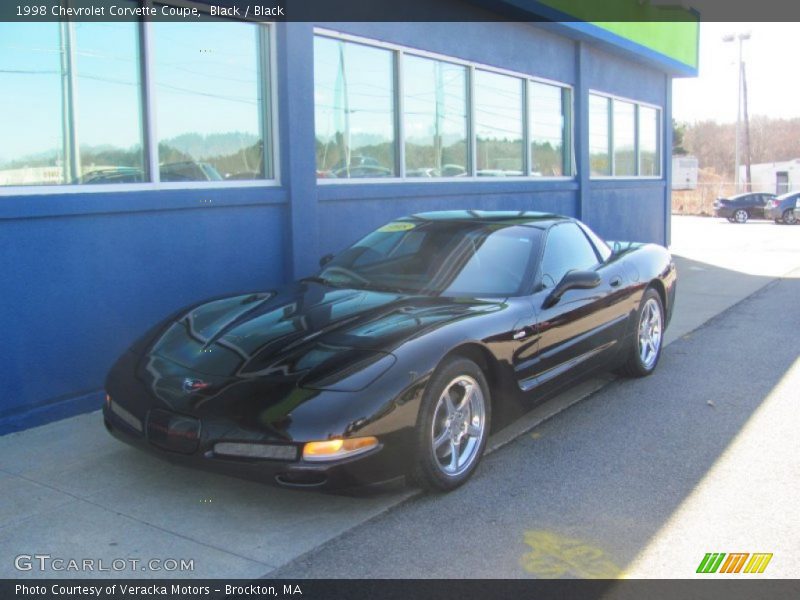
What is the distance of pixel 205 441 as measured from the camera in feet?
12.9

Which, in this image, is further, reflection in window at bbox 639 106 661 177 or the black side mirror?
reflection in window at bbox 639 106 661 177

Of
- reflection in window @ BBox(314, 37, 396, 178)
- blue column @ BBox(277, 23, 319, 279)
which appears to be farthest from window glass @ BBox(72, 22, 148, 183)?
reflection in window @ BBox(314, 37, 396, 178)

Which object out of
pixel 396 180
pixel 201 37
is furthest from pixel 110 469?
pixel 396 180

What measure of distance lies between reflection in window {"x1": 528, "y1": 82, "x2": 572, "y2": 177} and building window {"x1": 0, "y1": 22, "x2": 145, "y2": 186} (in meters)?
7.20

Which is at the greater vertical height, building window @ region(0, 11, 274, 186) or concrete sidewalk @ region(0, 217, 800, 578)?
building window @ region(0, 11, 274, 186)

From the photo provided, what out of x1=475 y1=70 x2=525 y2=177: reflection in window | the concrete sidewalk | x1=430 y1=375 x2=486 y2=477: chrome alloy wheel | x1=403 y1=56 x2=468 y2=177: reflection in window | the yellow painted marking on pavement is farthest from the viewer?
x1=475 y1=70 x2=525 y2=177: reflection in window

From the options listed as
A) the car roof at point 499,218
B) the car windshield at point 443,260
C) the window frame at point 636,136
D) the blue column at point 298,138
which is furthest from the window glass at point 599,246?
the window frame at point 636,136

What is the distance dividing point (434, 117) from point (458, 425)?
21.0ft

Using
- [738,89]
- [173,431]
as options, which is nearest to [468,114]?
[173,431]

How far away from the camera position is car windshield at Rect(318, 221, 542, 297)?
5297mm

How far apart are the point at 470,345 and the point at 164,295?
2913 mm

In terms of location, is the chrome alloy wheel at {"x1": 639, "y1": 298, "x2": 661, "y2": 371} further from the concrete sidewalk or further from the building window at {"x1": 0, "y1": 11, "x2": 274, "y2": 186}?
the building window at {"x1": 0, "y1": 11, "x2": 274, "y2": 186}

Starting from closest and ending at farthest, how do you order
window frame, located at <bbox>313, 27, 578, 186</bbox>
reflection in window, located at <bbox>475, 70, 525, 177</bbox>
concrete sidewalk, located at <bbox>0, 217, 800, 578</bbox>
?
concrete sidewalk, located at <bbox>0, 217, 800, 578</bbox>
window frame, located at <bbox>313, 27, 578, 186</bbox>
reflection in window, located at <bbox>475, 70, 525, 177</bbox>

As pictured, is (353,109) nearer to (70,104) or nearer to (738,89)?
(70,104)
